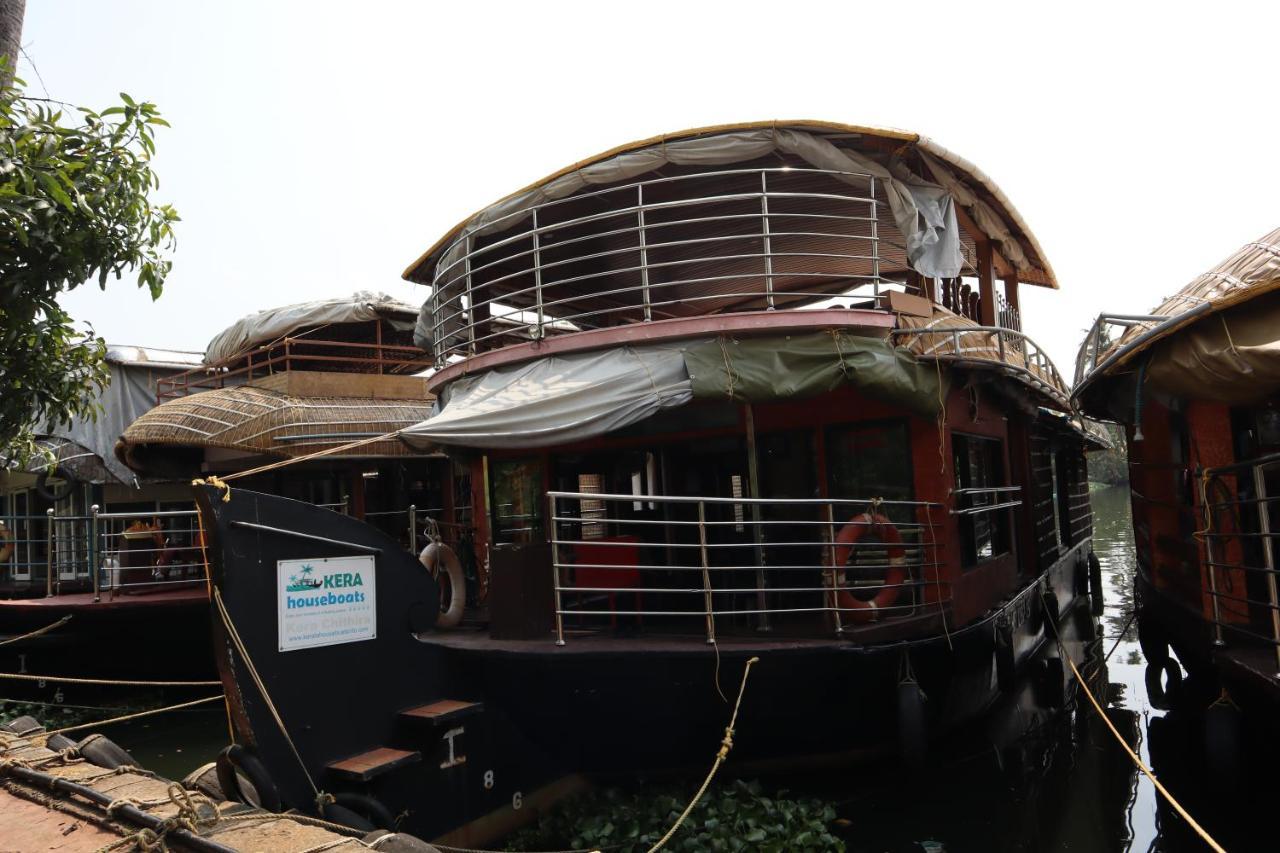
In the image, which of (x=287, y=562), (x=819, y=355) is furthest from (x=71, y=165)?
(x=819, y=355)

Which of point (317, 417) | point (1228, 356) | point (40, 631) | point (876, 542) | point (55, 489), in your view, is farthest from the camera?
point (55, 489)

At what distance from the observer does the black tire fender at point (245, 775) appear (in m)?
4.68

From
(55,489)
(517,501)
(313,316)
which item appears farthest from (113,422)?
(517,501)

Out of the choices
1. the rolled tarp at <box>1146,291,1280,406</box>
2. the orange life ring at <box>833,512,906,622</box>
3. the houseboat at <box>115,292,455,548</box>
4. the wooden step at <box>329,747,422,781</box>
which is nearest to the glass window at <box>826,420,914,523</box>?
the orange life ring at <box>833,512,906,622</box>

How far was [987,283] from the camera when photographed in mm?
10477

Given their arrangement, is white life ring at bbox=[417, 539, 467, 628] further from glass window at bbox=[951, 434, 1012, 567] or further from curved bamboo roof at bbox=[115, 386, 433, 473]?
curved bamboo roof at bbox=[115, 386, 433, 473]

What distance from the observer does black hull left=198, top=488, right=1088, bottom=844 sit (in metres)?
4.91

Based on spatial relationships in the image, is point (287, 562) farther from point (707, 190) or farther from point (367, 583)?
point (707, 190)

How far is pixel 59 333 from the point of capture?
6.59 meters

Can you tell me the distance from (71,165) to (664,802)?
18.2ft

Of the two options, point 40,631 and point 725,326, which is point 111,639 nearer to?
point 40,631

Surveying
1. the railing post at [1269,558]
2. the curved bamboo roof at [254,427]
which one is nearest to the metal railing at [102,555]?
the curved bamboo roof at [254,427]

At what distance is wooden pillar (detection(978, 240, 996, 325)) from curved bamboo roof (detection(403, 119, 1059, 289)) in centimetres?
36

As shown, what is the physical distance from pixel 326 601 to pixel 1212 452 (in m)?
6.23
